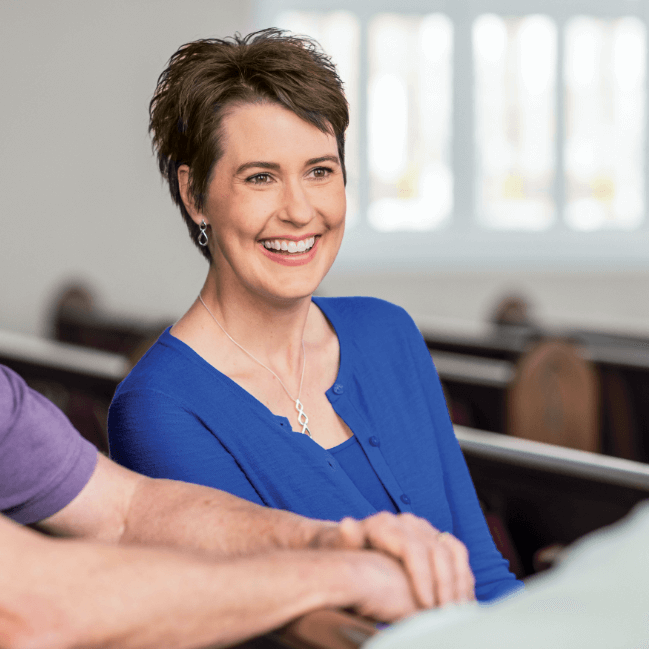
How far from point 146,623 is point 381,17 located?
242 inches

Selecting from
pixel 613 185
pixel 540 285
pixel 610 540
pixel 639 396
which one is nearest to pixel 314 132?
pixel 610 540

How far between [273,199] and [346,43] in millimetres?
5366

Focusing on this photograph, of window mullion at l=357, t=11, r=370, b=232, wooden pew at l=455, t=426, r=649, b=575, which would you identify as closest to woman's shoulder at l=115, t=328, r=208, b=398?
wooden pew at l=455, t=426, r=649, b=575

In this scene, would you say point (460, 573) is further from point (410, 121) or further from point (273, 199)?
point (410, 121)

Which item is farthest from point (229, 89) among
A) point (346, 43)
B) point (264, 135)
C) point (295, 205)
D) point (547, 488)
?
point (346, 43)

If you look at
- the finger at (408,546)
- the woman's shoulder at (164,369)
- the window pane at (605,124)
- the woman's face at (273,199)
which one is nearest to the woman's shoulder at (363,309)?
the woman's face at (273,199)

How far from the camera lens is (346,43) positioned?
20.9ft

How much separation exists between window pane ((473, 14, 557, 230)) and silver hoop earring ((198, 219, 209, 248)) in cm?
540

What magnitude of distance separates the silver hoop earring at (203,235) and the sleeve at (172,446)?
0.31 m

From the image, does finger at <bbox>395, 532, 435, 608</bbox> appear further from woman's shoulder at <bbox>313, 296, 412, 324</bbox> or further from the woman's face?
woman's shoulder at <bbox>313, 296, 412, 324</bbox>

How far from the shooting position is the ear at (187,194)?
1417 mm

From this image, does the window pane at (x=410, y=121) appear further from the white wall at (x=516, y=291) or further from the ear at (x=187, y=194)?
the ear at (x=187, y=194)

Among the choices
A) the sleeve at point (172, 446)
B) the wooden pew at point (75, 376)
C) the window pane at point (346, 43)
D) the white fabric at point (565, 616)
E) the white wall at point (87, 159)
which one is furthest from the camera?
the window pane at point (346, 43)

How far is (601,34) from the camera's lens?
683 cm
